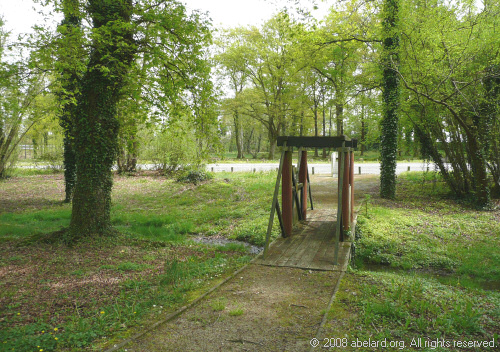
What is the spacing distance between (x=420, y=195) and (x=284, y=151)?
31.7 feet

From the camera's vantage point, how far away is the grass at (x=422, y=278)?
4020mm

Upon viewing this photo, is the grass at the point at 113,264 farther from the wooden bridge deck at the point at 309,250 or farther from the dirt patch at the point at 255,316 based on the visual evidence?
the wooden bridge deck at the point at 309,250

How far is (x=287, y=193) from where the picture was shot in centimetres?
792

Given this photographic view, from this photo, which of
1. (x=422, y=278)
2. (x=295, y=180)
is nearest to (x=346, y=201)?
(x=295, y=180)

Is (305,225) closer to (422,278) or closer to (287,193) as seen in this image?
(287,193)

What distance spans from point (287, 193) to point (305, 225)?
176 centimetres

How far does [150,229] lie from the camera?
34.9 ft

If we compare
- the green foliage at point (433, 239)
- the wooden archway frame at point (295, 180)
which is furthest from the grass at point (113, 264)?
A: the green foliage at point (433, 239)

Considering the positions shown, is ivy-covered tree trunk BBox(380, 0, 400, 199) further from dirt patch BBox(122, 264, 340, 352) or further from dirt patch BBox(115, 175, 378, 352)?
dirt patch BBox(122, 264, 340, 352)

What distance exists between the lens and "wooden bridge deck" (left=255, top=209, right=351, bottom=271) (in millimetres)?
6496

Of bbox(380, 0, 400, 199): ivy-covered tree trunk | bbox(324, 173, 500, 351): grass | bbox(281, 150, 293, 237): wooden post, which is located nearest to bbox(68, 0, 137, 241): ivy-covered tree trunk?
bbox(281, 150, 293, 237): wooden post

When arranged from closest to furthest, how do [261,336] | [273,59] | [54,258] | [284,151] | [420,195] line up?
[261,336]
[54,258]
[284,151]
[420,195]
[273,59]

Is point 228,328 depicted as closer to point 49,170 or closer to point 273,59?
point 49,170

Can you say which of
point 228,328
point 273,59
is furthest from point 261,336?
point 273,59
